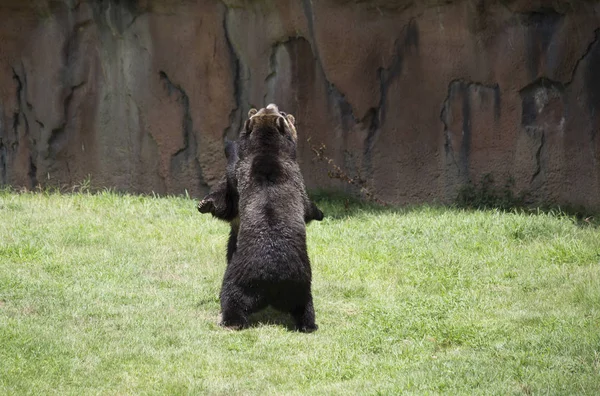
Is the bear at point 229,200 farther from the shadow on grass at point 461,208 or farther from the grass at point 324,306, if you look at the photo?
the shadow on grass at point 461,208

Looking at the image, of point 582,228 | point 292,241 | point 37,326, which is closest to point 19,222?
point 37,326

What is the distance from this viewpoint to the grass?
275 inches

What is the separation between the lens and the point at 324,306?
356 inches

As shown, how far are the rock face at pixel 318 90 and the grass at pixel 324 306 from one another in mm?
1169

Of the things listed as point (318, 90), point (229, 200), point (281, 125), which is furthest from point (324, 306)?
point (318, 90)

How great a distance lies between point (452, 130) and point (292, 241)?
18.4 feet

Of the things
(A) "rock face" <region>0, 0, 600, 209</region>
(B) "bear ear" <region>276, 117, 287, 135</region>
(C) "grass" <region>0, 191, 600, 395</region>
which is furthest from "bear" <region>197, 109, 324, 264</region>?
(A) "rock face" <region>0, 0, 600, 209</region>

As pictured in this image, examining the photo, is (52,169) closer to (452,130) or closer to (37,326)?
(452,130)

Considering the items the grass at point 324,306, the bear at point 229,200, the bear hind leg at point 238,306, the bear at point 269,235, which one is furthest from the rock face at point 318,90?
the bear hind leg at point 238,306

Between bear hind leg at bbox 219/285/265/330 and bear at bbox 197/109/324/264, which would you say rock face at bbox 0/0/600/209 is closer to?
bear at bbox 197/109/324/264

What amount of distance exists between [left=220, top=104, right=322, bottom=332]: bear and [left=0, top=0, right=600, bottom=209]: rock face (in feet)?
16.2

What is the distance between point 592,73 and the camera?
484 inches

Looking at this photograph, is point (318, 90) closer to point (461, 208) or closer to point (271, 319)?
point (461, 208)

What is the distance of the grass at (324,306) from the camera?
6973 millimetres
